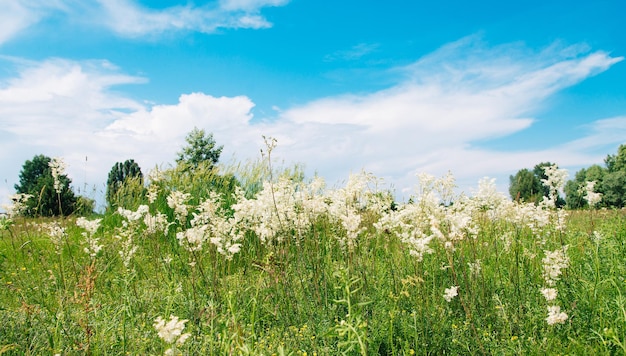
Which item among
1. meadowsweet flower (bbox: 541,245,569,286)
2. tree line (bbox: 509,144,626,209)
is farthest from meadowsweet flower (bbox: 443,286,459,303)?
tree line (bbox: 509,144,626,209)

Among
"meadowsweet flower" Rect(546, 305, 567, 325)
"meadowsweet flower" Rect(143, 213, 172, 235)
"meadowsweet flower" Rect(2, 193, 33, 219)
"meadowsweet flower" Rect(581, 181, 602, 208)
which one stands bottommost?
"meadowsweet flower" Rect(546, 305, 567, 325)

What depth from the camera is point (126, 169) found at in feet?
136

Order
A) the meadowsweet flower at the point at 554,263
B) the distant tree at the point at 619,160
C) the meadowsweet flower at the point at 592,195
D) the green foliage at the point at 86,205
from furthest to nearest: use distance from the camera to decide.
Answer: the distant tree at the point at 619,160 → the green foliage at the point at 86,205 → the meadowsweet flower at the point at 592,195 → the meadowsweet flower at the point at 554,263

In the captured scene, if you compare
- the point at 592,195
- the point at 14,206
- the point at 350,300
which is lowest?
the point at 350,300

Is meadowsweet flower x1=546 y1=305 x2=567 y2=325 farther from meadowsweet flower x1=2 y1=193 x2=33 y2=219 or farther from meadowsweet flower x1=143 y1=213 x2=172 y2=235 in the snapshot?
meadowsweet flower x1=2 y1=193 x2=33 y2=219

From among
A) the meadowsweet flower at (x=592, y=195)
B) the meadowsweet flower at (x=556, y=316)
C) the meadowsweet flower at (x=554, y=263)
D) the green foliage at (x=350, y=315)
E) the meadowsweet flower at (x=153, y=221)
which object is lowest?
the green foliage at (x=350, y=315)

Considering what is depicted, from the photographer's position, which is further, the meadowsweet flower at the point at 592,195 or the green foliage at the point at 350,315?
the meadowsweet flower at the point at 592,195

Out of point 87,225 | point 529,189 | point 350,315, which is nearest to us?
point 350,315

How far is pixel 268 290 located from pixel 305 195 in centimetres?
119

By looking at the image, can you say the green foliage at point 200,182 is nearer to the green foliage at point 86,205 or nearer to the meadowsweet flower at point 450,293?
the green foliage at point 86,205

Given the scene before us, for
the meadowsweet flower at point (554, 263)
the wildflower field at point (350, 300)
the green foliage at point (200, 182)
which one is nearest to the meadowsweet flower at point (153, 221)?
the wildflower field at point (350, 300)

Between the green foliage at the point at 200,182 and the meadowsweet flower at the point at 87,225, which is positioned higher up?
the green foliage at the point at 200,182

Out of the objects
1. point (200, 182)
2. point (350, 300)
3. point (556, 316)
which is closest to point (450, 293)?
point (556, 316)

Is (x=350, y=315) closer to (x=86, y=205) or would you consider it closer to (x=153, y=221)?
(x=153, y=221)
